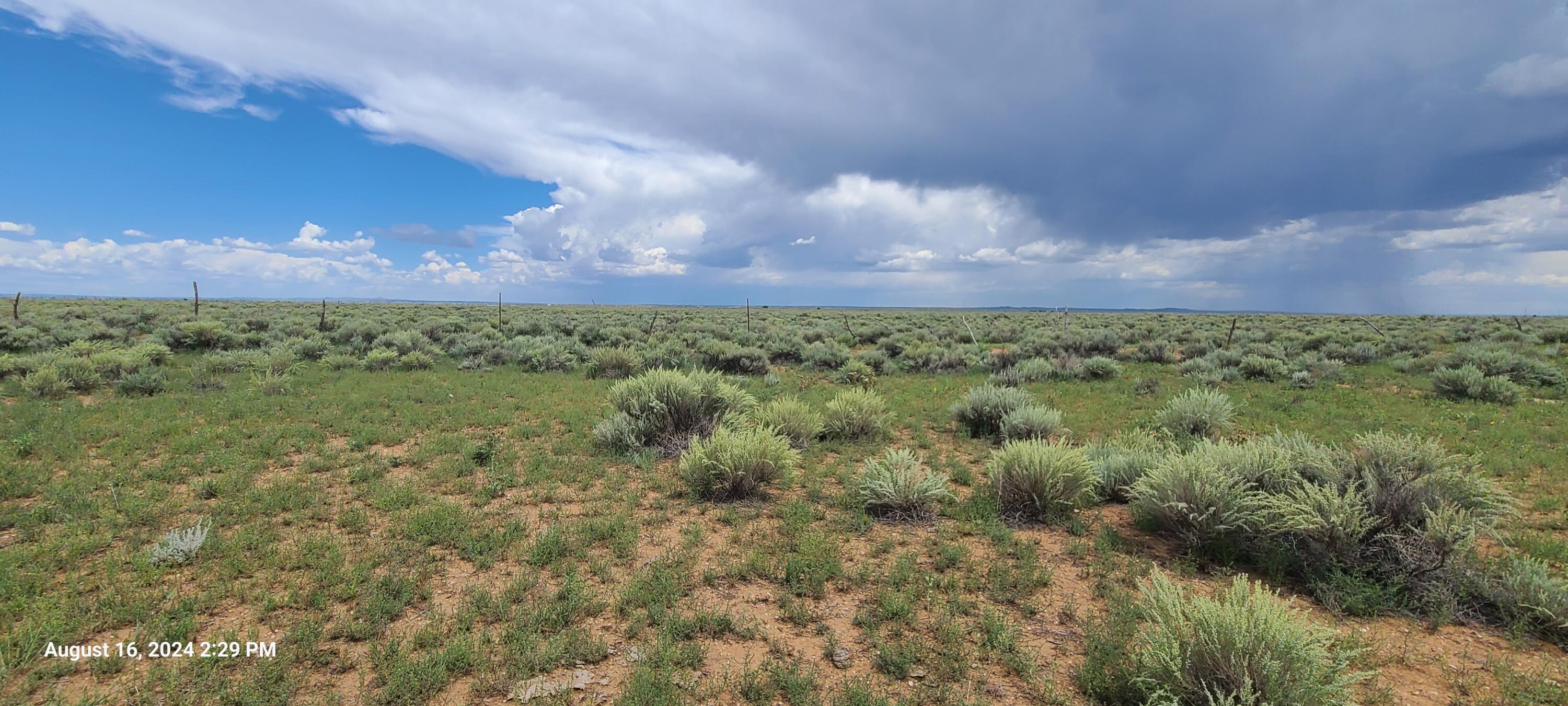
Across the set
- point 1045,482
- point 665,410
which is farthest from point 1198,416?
point 665,410

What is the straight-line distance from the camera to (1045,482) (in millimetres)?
6094

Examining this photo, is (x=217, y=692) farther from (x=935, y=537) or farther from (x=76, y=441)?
(x=76, y=441)

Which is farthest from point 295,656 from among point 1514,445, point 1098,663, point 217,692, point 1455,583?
point 1514,445

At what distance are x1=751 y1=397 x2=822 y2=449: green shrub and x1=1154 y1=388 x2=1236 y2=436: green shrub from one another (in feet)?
18.4

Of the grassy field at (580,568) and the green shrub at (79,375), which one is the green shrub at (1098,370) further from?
the green shrub at (79,375)

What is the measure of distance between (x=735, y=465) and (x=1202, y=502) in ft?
15.1

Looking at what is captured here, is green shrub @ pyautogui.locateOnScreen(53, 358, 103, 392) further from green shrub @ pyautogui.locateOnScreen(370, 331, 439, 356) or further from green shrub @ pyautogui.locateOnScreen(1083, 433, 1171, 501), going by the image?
green shrub @ pyautogui.locateOnScreen(1083, 433, 1171, 501)

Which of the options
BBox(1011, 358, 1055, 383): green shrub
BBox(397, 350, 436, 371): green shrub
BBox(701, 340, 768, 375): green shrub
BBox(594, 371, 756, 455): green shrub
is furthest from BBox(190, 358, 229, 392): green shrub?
BBox(1011, 358, 1055, 383): green shrub

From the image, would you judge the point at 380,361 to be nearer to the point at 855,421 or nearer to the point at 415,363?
the point at 415,363

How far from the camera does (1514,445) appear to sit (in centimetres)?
850

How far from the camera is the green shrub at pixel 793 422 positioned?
28.6 feet

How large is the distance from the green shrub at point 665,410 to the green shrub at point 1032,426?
4.23m

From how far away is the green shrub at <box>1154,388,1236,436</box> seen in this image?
356 inches

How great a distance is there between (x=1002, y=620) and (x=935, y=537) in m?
1.50
